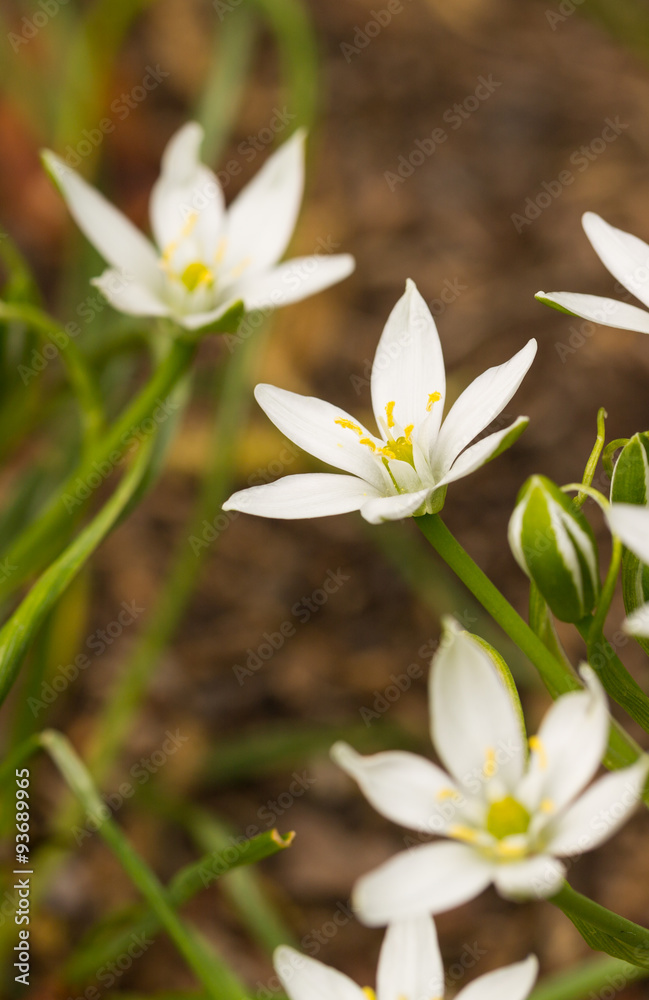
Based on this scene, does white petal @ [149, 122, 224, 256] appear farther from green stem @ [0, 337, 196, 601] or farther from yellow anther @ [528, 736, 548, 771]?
yellow anther @ [528, 736, 548, 771]

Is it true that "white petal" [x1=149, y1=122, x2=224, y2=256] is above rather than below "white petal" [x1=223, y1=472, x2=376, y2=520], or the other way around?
above

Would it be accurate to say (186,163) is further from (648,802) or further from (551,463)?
(551,463)

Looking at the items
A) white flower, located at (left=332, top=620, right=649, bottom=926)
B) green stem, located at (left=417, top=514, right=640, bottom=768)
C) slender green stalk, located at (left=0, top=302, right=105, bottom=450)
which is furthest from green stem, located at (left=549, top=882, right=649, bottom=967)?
slender green stalk, located at (left=0, top=302, right=105, bottom=450)

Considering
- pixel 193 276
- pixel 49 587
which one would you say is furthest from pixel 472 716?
pixel 193 276

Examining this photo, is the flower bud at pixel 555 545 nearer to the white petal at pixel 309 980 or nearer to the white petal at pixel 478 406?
the white petal at pixel 478 406

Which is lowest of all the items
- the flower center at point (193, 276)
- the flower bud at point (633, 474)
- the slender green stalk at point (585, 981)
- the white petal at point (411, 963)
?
the slender green stalk at point (585, 981)

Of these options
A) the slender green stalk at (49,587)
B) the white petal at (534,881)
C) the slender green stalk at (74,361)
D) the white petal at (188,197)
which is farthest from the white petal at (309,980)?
the white petal at (188,197)

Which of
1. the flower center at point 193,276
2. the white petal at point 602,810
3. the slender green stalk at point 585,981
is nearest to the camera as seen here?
the white petal at point 602,810
